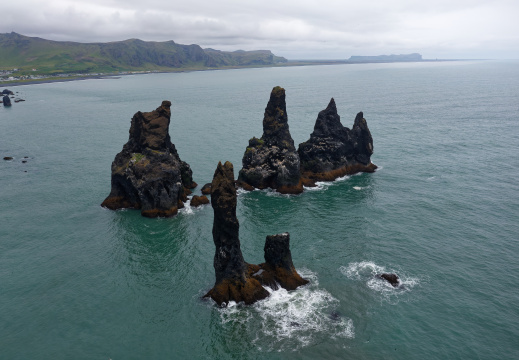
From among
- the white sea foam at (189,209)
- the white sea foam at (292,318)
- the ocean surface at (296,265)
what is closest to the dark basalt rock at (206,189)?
the white sea foam at (189,209)

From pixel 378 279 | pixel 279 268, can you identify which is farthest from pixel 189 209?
pixel 378 279

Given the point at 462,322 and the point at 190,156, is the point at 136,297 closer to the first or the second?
the point at 462,322

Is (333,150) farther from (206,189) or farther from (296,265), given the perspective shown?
(296,265)

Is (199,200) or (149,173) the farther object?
(199,200)

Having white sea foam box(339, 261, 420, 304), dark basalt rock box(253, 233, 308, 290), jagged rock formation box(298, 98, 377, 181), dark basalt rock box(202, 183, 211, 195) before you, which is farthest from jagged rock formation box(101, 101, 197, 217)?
white sea foam box(339, 261, 420, 304)

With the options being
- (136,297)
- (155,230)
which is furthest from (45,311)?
(155,230)
